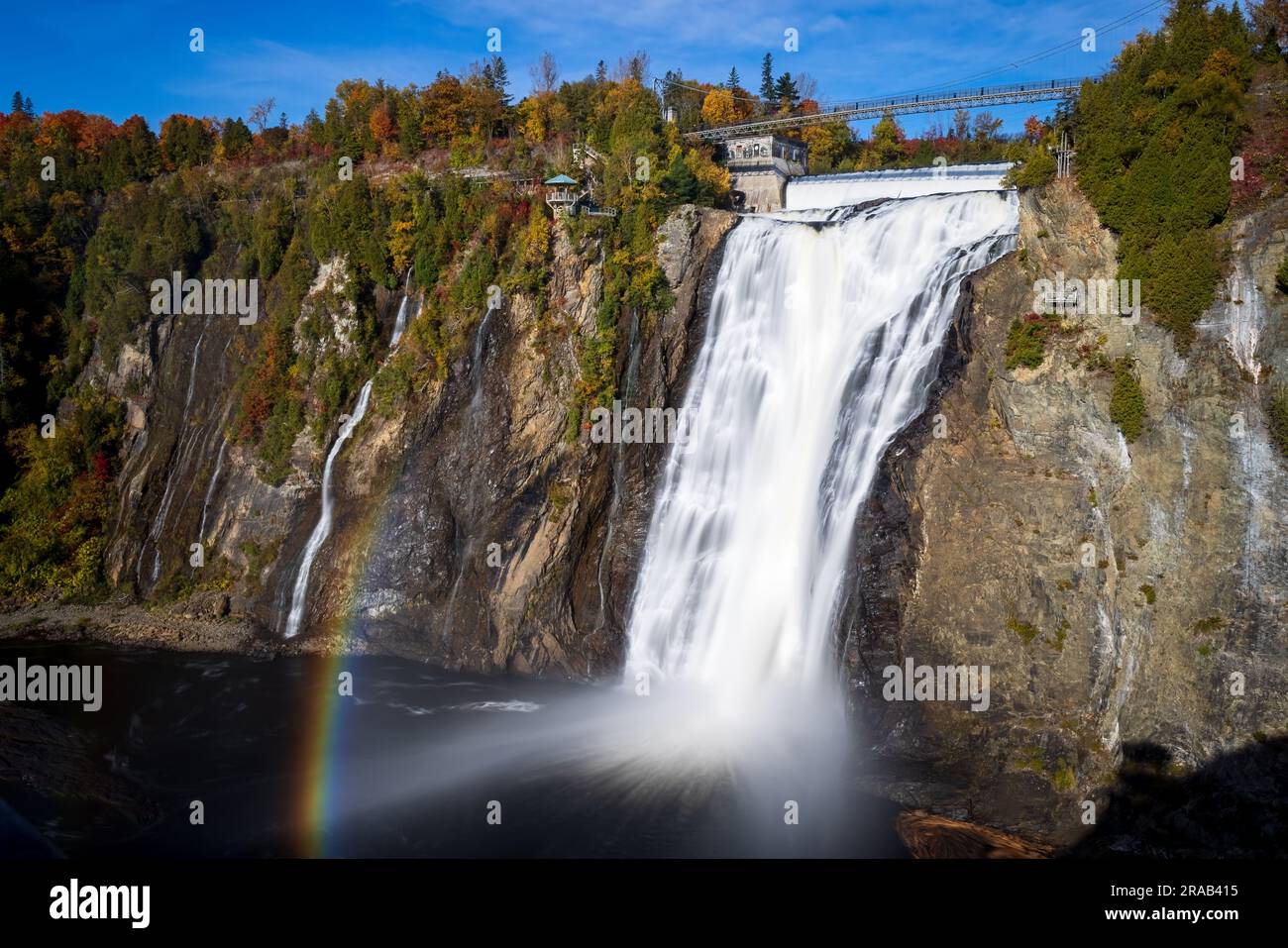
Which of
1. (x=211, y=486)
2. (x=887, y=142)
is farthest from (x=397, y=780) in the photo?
(x=887, y=142)

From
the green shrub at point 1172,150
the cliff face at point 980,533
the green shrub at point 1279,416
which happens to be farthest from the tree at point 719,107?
the green shrub at point 1279,416

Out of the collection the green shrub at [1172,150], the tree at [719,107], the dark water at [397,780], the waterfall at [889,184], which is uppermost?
the tree at [719,107]

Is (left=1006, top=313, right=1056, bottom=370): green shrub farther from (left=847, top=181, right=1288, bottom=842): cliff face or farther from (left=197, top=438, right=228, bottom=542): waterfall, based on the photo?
(left=197, top=438, right=228, bottom=542): waterfall

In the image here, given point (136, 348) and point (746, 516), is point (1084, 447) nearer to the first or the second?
point (746, 516)

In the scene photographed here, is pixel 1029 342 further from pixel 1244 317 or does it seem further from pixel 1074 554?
pixel 1074 554

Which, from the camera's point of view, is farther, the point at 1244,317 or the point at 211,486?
the point at 211,486

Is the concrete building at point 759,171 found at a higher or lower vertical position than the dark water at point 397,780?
higher

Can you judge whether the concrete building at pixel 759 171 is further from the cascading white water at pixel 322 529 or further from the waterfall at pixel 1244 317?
the waterfall at pixel 1244 317
